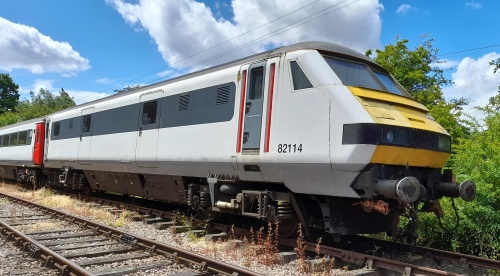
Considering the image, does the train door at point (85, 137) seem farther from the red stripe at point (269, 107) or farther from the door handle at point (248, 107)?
the red stripe at point (269, 107)

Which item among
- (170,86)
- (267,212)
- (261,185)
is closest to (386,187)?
(267,212)

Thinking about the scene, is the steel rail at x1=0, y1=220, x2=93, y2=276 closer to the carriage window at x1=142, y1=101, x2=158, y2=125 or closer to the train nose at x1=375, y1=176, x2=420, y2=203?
the carriage window at x1=142, y1=101, x2=158, y2=125

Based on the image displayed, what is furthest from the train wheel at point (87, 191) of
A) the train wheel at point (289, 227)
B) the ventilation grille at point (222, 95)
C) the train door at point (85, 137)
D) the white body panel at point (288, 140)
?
the train wheel at point (289, 227)

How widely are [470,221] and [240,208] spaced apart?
161 inches

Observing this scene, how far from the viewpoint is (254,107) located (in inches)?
281

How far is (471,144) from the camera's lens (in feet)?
30.4

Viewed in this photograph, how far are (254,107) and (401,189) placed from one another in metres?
2.84

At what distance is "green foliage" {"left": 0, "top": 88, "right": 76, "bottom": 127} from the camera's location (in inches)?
2347

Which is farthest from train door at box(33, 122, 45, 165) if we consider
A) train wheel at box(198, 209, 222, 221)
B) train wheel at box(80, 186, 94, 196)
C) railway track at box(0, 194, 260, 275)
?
train wheel at box(198, 209, 222, 221)

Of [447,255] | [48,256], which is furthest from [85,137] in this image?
[447,255]

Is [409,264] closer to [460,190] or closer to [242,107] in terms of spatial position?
[460,190]

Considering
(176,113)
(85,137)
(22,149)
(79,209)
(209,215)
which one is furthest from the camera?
(22,149)

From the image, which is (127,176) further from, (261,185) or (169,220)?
(261,185)

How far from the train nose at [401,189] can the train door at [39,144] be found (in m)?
15.6
